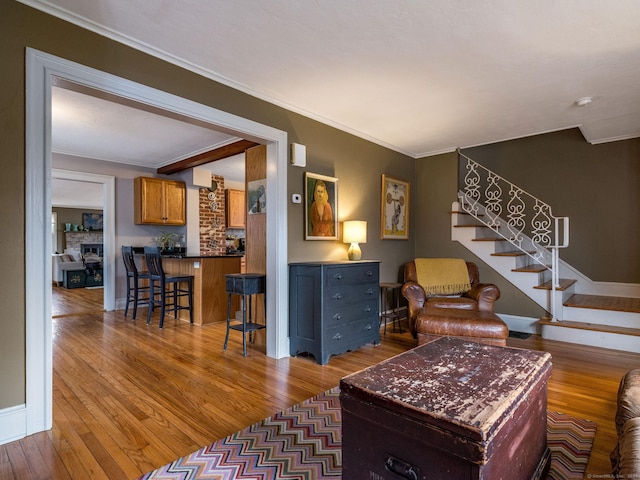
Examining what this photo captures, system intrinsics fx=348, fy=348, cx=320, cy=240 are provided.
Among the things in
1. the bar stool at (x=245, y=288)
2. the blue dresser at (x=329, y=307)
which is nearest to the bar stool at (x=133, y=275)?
the bar stool at (x=245, y=288)

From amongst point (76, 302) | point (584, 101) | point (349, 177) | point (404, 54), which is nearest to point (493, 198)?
point (584, 101)

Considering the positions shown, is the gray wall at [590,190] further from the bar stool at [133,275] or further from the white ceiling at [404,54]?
the bar stool at [133,275]

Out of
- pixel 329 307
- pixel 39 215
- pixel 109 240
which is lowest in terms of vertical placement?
pixel 329 307

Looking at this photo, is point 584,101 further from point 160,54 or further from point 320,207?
point 160,54

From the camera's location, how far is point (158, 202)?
5852 mm

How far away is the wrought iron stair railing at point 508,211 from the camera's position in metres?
4.89

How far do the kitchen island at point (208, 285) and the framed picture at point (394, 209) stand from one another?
220 centimetres

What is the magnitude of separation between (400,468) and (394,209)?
4009mm

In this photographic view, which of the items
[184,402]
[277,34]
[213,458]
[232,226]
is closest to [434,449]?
[213,458]

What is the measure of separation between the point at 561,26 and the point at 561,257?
12.2 ft

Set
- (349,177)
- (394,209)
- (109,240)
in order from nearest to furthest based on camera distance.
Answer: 1. (349,177)
2. (394,209)
3. (109,240)

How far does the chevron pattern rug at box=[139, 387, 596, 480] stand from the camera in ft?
5.38

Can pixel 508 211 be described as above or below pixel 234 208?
below

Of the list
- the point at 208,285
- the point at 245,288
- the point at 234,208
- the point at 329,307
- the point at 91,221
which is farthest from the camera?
the point at 91,221
